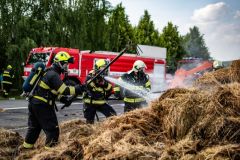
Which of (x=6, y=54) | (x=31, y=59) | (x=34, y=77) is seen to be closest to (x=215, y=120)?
(x=34, y=77)

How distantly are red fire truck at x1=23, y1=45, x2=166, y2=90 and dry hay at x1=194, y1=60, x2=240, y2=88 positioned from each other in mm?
15208

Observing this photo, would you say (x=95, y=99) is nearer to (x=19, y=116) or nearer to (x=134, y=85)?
(x=134, y=85)

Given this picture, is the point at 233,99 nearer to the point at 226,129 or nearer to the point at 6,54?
the point at 226,129

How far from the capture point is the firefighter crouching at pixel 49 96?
668 cm

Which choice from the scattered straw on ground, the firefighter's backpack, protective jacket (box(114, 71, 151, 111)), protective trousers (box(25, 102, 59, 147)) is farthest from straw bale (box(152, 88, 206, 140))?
protective jacket (box(114, 71, 151, 111))

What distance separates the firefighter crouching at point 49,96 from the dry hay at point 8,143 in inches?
17.6

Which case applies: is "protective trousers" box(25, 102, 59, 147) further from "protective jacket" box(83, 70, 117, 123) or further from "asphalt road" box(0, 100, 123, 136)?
"asphalt road" box(0, 100, 123, 136)

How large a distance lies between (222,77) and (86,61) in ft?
52.9

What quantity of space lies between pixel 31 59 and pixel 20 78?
11.4 feet

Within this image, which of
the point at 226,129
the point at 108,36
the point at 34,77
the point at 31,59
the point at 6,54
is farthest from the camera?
the point at 108,36

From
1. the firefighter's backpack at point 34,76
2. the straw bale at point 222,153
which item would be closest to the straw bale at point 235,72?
the straw bale at point 222,153

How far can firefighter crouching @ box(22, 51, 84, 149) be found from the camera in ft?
21.9

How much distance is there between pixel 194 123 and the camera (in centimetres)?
573

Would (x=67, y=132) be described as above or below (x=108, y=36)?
below
